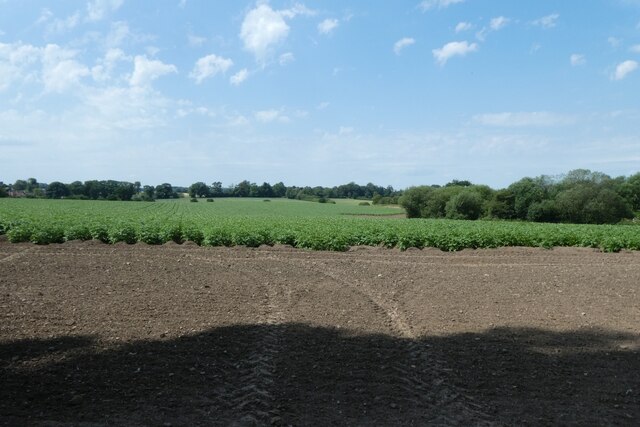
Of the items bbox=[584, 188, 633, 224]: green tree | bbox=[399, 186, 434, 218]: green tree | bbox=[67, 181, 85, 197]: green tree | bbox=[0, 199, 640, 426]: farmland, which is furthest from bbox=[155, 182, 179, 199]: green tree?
bbox=[0, 199, 640, 426]: farmland

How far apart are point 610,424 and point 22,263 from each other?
49.4ft

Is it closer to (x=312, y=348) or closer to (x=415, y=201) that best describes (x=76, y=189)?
(x=415, y=201)

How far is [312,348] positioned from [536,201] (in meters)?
67.2

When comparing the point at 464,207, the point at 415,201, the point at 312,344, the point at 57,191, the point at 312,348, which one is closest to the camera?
the point at 312,348

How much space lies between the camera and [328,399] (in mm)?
5156

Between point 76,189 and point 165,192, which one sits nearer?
point 76,189

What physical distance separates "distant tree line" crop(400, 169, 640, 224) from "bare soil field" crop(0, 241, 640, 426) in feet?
181

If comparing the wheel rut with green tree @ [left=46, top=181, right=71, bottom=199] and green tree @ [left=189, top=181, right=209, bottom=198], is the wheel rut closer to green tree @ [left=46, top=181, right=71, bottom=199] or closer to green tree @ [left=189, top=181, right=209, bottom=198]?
green tree @ [left=46, top=181, right=71, bottom=199]

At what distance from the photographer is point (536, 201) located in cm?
6619

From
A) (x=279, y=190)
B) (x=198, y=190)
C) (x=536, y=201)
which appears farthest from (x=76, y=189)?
(x=536, y=201)

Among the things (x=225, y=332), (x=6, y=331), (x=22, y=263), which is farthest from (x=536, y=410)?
(x=22, y=263)

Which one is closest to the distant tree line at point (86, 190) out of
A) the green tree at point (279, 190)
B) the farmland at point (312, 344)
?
the green tree at point (279, 190)

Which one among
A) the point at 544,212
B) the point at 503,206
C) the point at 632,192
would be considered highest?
the point at 632,192

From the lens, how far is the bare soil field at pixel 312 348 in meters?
4.88
